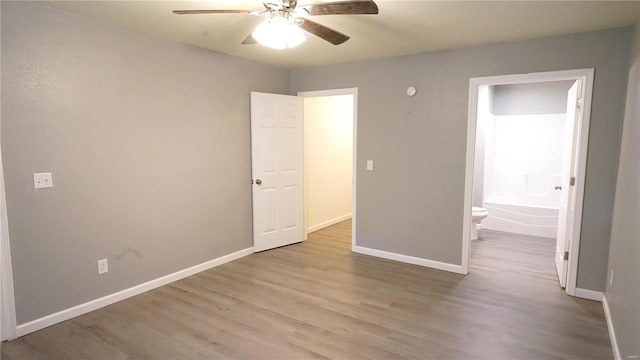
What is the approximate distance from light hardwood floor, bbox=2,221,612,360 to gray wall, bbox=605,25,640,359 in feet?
1.18

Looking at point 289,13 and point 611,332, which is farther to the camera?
point 611,332

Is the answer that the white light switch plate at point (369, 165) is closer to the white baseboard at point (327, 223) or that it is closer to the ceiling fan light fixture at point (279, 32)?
the white baseboard at point (327, 223)

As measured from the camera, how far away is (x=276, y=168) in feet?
15.0

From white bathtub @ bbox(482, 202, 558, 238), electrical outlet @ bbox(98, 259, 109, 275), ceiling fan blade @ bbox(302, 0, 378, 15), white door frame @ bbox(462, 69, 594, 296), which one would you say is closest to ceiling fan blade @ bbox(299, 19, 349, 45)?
ceiling fan blade @ bbox(302, 0, 378, 15)

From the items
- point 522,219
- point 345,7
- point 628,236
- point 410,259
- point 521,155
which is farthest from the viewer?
point 521,155

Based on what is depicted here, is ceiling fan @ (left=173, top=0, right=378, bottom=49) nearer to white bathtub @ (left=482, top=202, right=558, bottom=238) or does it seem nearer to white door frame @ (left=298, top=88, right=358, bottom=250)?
white door frame @ (left=298, top=88, right=358, bottom=250)

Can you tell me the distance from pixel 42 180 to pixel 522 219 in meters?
5.93

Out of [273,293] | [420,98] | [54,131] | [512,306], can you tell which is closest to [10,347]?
[54,131]

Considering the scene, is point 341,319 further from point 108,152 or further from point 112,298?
point 108,152

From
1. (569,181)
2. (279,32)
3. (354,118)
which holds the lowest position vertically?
(569,181)

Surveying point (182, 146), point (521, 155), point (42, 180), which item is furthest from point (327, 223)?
point (42, 180)

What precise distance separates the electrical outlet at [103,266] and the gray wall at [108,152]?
0.15 ft

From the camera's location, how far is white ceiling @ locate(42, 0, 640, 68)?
2.49 m

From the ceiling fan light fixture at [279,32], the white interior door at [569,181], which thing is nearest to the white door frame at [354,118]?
the ceiling fan light fixture at [279,32]
